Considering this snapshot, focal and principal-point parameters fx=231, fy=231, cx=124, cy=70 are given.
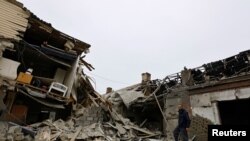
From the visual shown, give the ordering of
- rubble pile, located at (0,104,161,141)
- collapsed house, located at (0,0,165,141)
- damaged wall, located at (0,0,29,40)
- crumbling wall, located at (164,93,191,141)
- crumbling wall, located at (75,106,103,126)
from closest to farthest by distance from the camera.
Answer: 1. rubble pile, located at (0,104,161,141)
2. collapsed house, located at (0,0,165,141)
3. damaged wall, located at (0,0,29,40)
4. crumbling wall, located at (75,106,103,126)
5. crumbling wall, located at (164,93,191,141)

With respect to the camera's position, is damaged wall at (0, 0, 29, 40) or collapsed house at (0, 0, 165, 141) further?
damaged wall at (0, 0, 29, 40)

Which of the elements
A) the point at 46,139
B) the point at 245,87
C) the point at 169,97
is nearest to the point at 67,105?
the point at 46,139

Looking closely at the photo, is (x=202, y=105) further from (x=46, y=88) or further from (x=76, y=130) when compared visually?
(x=46, y=88)

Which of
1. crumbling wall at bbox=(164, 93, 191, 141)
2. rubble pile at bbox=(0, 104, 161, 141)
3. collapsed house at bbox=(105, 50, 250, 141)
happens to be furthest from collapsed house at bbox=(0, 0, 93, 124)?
crumbling wall at bbox=(164, 93, 191, 141)

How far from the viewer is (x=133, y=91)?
17656 mm

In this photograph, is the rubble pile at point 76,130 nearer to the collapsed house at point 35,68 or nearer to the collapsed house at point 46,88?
the collapsed house at point 46,88

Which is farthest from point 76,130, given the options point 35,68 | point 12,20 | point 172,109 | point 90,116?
point 12,20

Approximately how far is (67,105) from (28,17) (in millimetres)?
5308

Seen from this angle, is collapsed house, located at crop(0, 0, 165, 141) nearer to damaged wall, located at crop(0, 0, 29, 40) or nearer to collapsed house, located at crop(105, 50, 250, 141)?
damaged wall, located at crop(0, 0, 29, 40)

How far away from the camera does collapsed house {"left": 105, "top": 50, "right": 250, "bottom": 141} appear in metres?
11.7

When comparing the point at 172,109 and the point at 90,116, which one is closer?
the point at 90,116

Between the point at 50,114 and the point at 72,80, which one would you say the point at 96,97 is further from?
the point at 50,114

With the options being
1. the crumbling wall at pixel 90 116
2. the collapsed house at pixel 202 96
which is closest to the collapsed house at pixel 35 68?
the crumbling wall at pixel 90 116

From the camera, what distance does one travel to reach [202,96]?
41.3 ft
